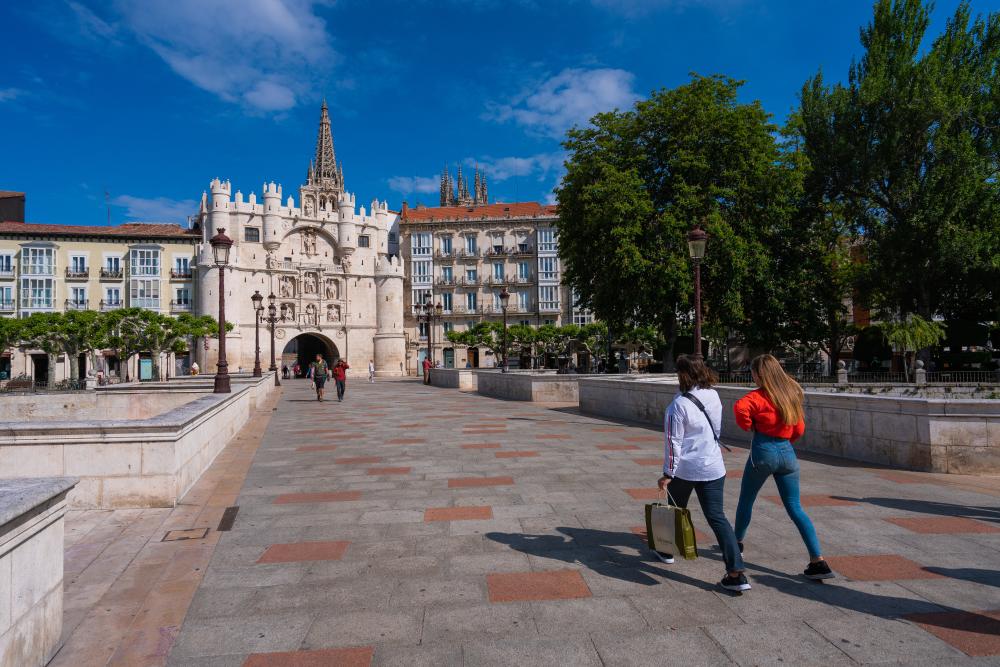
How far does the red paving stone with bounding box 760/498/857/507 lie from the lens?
19.8 feet

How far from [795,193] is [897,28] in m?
10.4

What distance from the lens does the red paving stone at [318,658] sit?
3055 mm

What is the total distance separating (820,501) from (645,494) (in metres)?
1.69

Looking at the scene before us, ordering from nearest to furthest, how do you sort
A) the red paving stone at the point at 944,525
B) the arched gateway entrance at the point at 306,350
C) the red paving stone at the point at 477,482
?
the red paving stone at the point at 944,525, the red paving stone at the point at 477,482, the arched gateway entrance at the point at 306,350

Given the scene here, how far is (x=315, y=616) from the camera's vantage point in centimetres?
361

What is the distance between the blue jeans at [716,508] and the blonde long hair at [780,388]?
23.1 inches

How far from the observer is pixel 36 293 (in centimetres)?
5216

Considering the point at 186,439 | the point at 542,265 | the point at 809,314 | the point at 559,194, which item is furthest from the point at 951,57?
the point at 542,265

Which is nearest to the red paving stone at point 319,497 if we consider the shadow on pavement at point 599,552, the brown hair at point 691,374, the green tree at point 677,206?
the shadow on pavement at point 599,552

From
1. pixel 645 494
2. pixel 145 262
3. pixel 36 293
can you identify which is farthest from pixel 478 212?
pixel 645 494

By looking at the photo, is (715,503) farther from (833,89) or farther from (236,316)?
(236,316)

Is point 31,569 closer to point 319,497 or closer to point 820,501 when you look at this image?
point 319,497

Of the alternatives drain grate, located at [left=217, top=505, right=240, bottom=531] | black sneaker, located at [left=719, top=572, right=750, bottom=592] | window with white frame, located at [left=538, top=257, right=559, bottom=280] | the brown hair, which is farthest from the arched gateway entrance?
black sneaker, located at [left=719, top=572, right=750, bottom=592]

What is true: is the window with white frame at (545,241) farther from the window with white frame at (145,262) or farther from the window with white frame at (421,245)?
the window with white frame at (145,262)
